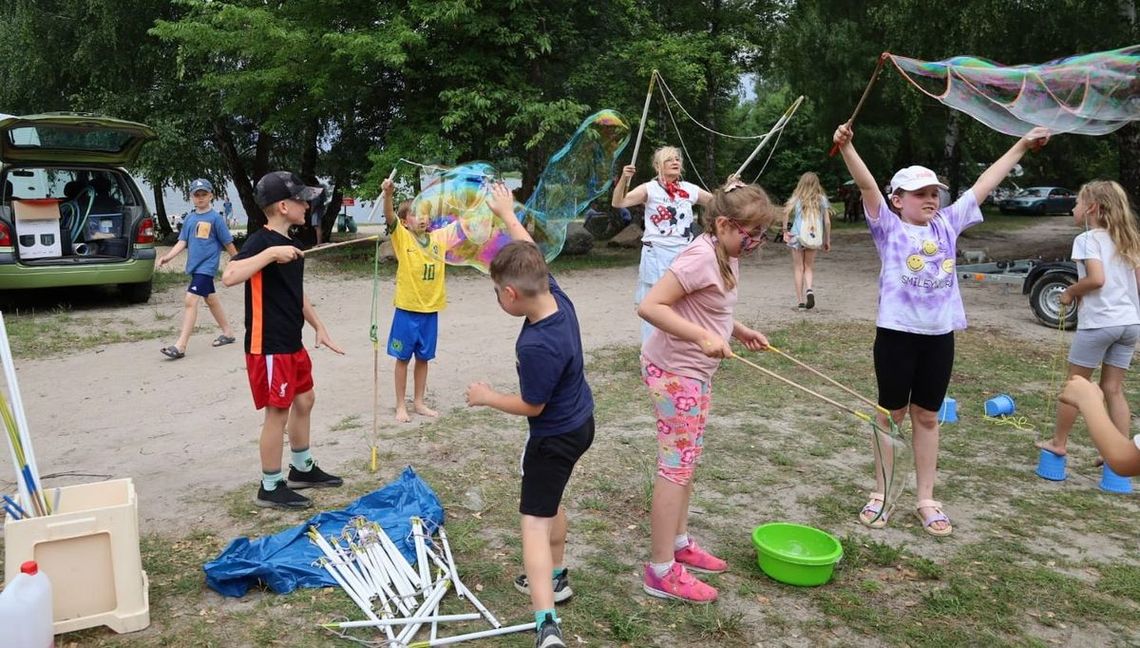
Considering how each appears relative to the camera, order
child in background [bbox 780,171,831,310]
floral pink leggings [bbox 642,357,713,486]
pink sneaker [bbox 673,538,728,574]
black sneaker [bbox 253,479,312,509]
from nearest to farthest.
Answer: floral pink leggings [bbox 642,357,713,486], pink sneaker [bbox 673,538,728,574], black sneaker [bbox 253,479,312,509], child in background [bbox 780,171,831,310]

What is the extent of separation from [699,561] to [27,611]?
2.83 meters

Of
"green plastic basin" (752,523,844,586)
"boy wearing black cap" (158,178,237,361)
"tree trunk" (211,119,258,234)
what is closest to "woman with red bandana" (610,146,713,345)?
"green plastic basin" (752,523,844,586)

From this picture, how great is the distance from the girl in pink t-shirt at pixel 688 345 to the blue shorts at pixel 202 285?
22.4ft

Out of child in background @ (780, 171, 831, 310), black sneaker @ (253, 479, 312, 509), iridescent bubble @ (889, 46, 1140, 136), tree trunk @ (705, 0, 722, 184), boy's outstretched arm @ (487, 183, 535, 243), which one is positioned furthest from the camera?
tree trunk @ (705, 0, 722, 184)

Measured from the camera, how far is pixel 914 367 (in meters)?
A: 4.44

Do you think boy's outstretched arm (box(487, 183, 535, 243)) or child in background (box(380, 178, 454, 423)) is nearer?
boy's outstretched arm (box(487, 183, 535, 243))

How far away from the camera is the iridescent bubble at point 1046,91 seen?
5.23 metres

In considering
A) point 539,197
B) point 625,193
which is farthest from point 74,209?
point 625,193

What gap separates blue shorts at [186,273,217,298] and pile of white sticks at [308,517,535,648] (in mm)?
5735

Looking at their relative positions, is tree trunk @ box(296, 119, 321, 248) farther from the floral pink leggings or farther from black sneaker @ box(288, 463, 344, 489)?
the floral pink leggings

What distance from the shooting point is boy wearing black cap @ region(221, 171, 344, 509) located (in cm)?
445

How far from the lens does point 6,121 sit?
9875mm

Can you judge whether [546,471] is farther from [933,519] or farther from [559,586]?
[933,519]

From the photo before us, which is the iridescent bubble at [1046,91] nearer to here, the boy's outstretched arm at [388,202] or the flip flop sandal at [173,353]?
the boy's outstretched arm at [388,202]
